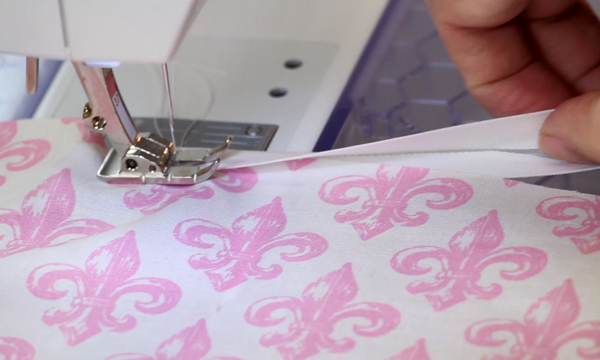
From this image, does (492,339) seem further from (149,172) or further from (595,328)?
(149,172)

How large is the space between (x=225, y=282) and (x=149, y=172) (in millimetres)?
212

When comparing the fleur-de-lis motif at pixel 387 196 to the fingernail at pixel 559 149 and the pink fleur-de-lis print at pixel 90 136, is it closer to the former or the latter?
the fingernail at pixel 559 149

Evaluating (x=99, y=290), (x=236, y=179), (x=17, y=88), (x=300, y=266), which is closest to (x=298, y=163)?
(x=236, y=179)

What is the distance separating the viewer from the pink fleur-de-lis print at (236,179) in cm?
78

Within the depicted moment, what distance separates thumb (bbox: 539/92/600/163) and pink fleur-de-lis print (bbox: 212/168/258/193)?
0.34 m

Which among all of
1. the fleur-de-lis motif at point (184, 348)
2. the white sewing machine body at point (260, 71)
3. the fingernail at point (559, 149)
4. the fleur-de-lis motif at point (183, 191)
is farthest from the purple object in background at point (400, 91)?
the fleur-de-lis motif at point (184, 348)

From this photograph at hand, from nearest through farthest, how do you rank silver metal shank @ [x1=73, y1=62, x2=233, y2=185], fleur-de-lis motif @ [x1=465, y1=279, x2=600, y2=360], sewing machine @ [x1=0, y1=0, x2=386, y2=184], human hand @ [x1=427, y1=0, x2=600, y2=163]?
fleur-de-lis motif @ [x1=465, y1=279, x2=600, y2=360] < sewing machine @ [x1=0, y1=0, x2=386, y2=184] < silver metal shank @ [x1=73, y1=62, x2=233, y2=185] < human hand @ [x1=427, y1=0, x2=600, y2=163]

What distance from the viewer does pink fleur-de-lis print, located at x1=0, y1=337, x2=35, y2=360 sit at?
597 millimetres

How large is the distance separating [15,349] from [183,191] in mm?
262

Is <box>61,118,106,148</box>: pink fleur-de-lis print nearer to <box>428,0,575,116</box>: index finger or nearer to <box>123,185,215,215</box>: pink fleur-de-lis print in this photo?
<box>123,185,215,215</box>: pink fleur-de-lis print

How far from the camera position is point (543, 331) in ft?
1.84

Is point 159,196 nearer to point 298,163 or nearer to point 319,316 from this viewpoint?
point 298,163

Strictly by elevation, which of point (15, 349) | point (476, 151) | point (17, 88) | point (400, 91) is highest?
point (400, 91)

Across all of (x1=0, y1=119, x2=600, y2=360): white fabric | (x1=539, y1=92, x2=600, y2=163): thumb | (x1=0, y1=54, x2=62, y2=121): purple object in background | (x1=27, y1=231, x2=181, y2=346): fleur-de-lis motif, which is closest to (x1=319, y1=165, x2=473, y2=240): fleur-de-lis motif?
(x1=0, y1=119, x2=600, y2=360): white fabric
